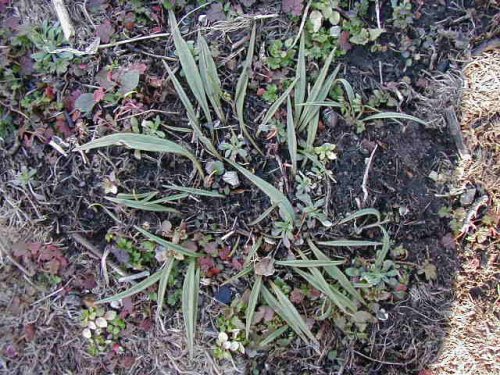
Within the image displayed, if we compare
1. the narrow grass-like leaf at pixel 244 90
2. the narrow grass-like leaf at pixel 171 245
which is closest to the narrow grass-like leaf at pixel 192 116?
the narrow grass-like leaf at pixel 244 90

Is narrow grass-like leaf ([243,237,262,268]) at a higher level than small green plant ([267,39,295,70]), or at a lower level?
lower

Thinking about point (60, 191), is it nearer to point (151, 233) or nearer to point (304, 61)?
point (151, 233)

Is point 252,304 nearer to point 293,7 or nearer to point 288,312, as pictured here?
point 288,312

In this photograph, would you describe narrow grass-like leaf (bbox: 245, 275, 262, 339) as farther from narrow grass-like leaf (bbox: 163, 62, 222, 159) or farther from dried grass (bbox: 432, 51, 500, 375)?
dried grass (bbox: 432, 51, 500, 375)

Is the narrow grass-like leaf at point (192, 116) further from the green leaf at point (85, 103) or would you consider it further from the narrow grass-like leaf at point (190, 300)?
the narrow grass-like leaf at point (190, 300)

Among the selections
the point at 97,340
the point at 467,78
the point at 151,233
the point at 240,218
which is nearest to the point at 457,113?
the point at 467,78

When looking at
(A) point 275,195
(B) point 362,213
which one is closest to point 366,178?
(B) point 362,213

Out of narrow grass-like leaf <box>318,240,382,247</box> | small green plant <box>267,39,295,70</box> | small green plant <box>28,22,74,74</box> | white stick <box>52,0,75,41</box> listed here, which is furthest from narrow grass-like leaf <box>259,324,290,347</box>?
white stick <box>52,0,75,41</box>
